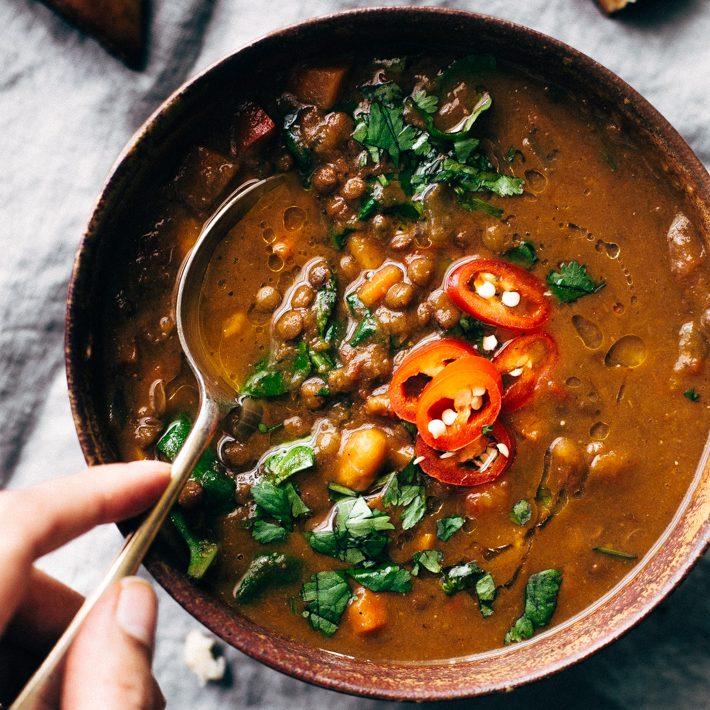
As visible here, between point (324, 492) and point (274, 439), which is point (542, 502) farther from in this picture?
point (274, 439)

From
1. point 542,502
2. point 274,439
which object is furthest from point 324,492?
point 542,502

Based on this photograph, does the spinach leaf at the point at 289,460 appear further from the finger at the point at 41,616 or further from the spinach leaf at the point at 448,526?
the finger at the point at 41,616

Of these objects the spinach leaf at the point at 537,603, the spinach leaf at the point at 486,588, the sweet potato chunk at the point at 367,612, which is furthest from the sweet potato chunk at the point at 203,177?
the spinach leaf at the point at 537,603

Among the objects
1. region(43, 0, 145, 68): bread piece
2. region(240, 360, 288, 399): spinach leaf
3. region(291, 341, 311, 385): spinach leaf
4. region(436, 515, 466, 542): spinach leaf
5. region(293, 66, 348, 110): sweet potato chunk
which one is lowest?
region(436, 515, 466, 542): spinach leaf

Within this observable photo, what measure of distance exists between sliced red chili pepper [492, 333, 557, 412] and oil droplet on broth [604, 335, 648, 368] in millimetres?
208

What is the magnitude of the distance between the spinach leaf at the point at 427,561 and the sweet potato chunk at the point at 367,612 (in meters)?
0.17

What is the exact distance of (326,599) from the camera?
125 inches

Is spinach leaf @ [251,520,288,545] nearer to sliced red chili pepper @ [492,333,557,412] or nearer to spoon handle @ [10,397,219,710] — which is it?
spoon handle @ [10,397,219,710]

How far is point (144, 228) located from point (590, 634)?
2199mm

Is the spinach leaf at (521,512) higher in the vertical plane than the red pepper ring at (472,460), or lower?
lower

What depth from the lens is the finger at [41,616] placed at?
3.02 meters

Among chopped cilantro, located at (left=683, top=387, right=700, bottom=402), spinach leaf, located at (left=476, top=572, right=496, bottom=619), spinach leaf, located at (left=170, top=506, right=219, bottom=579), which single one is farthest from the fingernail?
chopped cilantro, located at (left=683, top=387, right=700, bottom=402)

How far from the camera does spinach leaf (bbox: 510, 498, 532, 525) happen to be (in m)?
3.21

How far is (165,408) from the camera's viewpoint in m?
3.18
